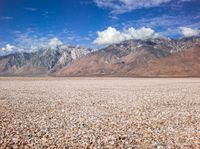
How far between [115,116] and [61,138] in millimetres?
6741

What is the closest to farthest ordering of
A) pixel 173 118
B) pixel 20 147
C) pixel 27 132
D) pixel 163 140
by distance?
pixel 20 147 → pixel 163 140 → pixel 27 132 → pixel 173 118

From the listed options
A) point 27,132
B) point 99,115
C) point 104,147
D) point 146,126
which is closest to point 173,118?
point 146,126

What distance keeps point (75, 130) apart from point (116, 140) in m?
2.83

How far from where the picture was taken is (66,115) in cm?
1898

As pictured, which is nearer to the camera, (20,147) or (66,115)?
(20,147)

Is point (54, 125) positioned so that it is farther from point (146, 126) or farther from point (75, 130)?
Result: point (146, 126)

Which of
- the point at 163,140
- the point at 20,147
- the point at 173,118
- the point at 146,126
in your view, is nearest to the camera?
the point at 20,147

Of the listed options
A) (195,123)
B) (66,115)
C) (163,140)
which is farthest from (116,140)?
(66,115)

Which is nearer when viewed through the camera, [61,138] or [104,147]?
[104,147]

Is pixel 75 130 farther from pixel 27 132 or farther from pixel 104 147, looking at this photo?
pixel 104 147

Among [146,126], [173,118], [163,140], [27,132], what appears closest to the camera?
[163,140]

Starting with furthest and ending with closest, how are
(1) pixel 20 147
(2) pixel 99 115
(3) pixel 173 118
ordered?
(2) pixel 99 115, (3) pixel 173 118, (1) pixel 20 147

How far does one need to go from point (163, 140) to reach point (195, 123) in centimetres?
477

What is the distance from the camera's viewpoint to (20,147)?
1095 cm
